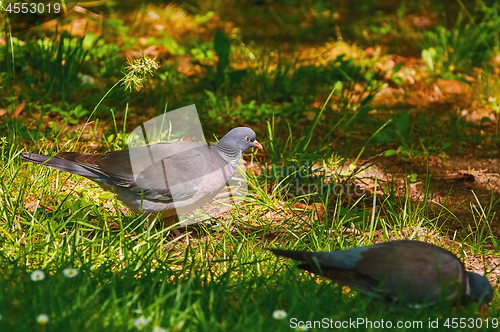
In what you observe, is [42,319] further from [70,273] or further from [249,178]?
[249,178]

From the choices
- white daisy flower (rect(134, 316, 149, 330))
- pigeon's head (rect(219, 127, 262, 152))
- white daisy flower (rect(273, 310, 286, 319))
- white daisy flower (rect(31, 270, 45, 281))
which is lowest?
white daisy flower (rect(31, 270, 45, 281))

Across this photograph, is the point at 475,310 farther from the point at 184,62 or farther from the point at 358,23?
the point at 358,23

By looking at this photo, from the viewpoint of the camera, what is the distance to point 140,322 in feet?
7.61

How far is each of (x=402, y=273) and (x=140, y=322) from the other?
131cm

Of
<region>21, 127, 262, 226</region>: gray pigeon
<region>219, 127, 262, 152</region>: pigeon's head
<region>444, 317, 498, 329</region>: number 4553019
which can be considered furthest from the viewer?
<region>219, 127, 262, 152</region>: pigeon's head

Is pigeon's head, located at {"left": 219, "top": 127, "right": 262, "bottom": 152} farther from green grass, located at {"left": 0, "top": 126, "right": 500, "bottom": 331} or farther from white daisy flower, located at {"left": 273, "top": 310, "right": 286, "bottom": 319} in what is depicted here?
white daisy flower, located at {"left": 273, "top": 310, "right": 286, "bottom": 319}

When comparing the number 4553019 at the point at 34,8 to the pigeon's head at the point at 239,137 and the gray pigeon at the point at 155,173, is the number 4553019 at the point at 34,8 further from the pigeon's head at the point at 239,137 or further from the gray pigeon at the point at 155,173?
the pigeon's head at the point at 239,137

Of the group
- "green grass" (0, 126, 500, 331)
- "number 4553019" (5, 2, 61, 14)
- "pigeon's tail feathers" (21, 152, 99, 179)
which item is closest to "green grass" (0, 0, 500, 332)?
"green grass" (0, 126, 500, 331)

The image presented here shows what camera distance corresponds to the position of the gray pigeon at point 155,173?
11.5ft

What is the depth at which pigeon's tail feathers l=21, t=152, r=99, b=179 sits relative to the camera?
3549 mm

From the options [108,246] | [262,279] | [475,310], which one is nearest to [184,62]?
[108,246]

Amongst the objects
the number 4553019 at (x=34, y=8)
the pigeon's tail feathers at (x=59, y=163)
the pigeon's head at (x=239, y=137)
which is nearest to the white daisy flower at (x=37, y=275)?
the pigeon's tail feathers at (x=59, y=163)

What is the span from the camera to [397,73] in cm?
622

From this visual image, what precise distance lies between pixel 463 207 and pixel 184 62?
3.62 m
